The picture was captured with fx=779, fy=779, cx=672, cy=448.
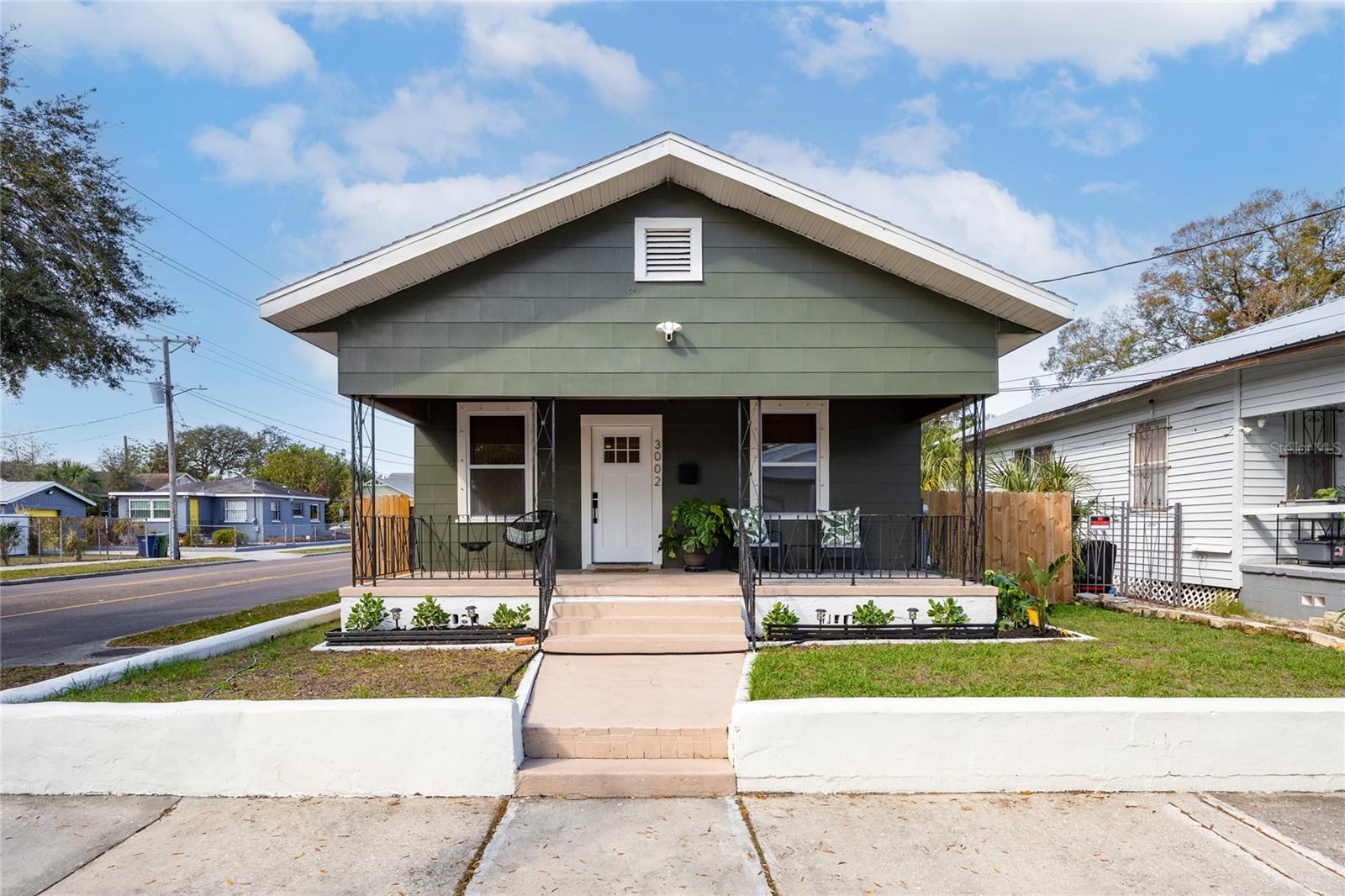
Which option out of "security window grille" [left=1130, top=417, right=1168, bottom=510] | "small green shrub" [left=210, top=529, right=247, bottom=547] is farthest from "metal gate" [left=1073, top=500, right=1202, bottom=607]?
"small green shrub" [left=210, top=529, right=247, bottom=547]

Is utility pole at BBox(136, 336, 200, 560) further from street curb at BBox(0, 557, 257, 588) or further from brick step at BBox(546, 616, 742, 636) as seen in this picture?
brick step at BBox(546, 616, 742, 636)

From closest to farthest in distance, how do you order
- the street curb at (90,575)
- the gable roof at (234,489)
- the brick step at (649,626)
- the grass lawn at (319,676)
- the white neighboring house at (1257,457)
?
the grass lawn at (319,676) < the brick step at (649,626) < the white neighboring house at (1257,457) < the street curb at (90,575) < the gable roof at (234,489)

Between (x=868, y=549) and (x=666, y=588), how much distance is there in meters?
3.55

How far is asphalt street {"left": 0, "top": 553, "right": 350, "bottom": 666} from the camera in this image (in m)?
9.34

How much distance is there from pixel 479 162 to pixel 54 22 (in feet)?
24.0

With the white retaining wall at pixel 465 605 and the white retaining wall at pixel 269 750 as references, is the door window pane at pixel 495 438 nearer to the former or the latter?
the white retaining wall at pixel 465 605

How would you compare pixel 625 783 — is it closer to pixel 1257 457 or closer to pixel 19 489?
pixel 1257 457

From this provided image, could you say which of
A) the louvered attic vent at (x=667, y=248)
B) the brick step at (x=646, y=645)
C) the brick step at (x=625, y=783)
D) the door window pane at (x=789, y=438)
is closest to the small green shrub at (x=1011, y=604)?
the door window pane at (x=789, y=438)

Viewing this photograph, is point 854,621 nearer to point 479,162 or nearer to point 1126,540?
point 1126,540

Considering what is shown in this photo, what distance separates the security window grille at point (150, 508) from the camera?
41.6 meters

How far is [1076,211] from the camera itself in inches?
822

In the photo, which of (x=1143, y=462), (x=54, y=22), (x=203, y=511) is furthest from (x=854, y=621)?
(x=203, y=511)

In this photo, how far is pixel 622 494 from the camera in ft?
35.4

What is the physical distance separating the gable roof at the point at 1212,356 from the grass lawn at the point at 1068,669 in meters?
3.91
